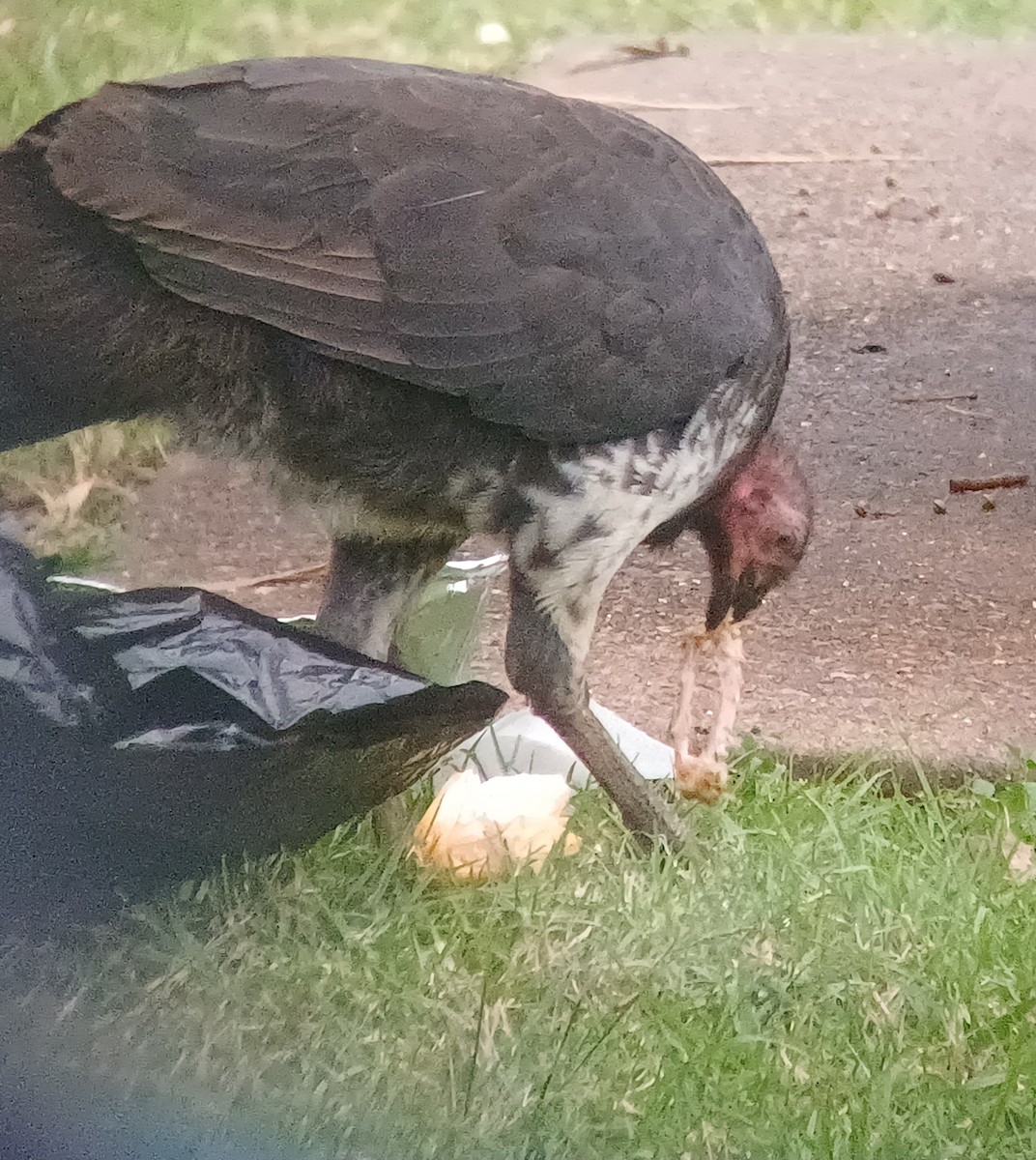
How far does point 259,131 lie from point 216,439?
0.55ft

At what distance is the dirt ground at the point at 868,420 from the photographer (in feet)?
2.35

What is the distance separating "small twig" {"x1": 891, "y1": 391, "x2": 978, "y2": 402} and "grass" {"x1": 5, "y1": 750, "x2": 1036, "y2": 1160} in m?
0.27

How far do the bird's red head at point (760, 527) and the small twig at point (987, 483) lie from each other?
0.08m

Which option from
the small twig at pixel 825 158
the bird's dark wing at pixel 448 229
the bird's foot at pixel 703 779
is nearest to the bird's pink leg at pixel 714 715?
the bird's foot at pixel 703 779

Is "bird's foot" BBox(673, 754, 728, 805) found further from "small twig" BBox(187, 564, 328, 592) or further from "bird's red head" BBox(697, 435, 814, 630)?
"small twig" BBox(187, 564, 328, 592)

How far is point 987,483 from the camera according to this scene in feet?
2.56

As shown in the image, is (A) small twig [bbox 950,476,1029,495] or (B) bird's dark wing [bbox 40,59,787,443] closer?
(B) bird's dark wing [bbox 40,59,787,443]

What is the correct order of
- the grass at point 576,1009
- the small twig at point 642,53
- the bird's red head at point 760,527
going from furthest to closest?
the bird's red head at point 760,527 → the small twig at point 642,53 → the grass at point 576,1009

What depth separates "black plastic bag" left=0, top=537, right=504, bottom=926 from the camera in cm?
63

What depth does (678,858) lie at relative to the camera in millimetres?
736

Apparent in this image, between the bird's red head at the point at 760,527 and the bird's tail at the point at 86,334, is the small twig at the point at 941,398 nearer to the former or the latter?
the bird's red head at the point at 760,527

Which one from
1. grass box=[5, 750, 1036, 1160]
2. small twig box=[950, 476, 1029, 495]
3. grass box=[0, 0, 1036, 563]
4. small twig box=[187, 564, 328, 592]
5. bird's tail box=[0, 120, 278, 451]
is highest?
grass box=[0, 0, 1036, 563]

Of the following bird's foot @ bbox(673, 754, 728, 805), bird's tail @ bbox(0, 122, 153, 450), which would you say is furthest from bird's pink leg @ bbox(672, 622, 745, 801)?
bird's tail @ bbox(0, 122, 153, 450)

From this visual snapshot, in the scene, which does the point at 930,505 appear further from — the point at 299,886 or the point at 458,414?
the point at 299,886
